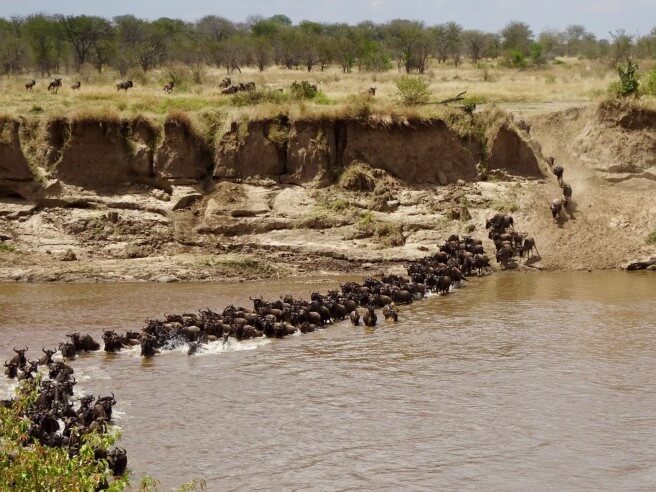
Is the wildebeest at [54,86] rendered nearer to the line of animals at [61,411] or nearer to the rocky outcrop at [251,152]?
the rocky outcrop at [251,152]

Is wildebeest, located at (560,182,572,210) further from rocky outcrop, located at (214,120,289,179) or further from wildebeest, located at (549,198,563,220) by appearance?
rocky outcrop, located at (214,120,289,179)

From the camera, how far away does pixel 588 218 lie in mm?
27141

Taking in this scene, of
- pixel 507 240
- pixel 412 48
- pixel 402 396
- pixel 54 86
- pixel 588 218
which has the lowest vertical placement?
pixel 402 396

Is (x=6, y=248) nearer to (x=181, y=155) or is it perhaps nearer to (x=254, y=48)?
(x=181, y=155)

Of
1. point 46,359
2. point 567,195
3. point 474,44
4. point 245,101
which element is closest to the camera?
point 46,359

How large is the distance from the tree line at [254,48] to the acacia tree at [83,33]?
7cm

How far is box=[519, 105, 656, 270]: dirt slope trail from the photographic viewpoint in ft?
84.8

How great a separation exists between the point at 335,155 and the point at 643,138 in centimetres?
982

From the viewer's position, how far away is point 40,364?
52.5 feet

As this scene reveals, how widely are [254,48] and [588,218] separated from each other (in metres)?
39.8

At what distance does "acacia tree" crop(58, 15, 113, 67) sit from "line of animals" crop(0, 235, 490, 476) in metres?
47.5

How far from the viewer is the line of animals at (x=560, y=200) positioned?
2712cm

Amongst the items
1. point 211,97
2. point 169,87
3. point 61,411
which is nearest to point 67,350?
point 61,411

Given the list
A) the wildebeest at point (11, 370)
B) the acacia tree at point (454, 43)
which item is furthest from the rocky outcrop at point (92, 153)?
the acacia tree at point (454, 43)
